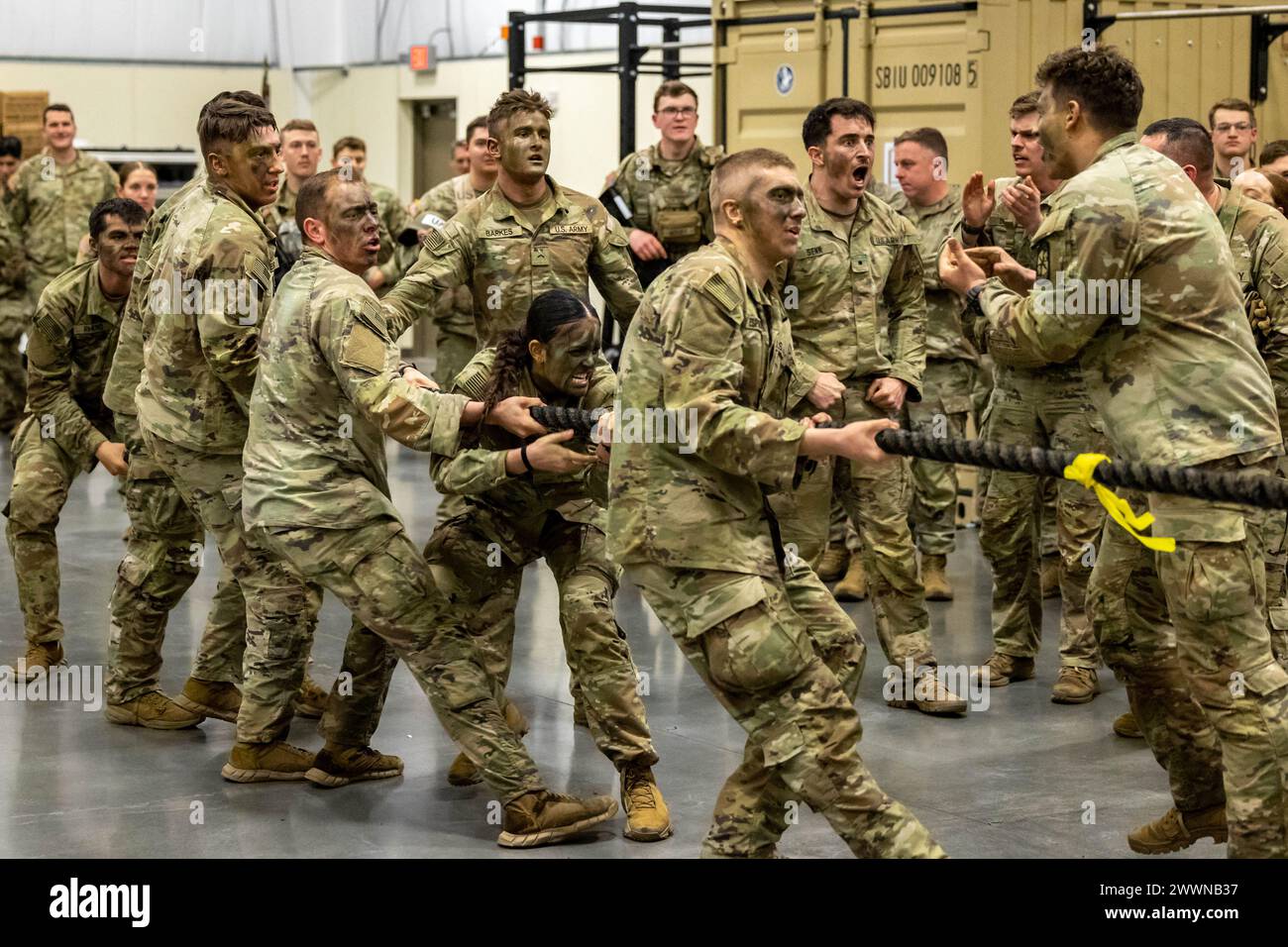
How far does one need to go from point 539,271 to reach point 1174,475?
310 centimetres

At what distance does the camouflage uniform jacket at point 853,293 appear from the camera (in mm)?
6512

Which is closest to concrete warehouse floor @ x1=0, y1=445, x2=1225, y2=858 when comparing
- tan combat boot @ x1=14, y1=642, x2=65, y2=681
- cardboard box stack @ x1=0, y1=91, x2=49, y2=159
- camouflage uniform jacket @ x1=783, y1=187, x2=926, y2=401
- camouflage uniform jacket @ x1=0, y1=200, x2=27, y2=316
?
tan combat boot @ x1=14, y1=642, x2=65, y2=681

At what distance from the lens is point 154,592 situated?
6.23 m

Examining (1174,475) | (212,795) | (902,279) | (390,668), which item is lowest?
(212,795)

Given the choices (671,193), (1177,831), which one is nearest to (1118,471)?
(1177,831)

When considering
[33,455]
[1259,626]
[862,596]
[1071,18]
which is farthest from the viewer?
[1071,18]

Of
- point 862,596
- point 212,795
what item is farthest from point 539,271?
point 862,596

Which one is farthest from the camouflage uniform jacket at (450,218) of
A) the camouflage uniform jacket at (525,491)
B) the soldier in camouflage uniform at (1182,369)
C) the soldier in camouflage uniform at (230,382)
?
the soldier in camouflage uniform at (1182,369)

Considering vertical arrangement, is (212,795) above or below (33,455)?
below

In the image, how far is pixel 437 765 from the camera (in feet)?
19.0

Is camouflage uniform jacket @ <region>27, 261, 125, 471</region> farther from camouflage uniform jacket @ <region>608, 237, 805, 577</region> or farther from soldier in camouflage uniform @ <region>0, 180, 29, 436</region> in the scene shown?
soldier in camouflage uniform @ <region>0, 180, 29, 436</region>

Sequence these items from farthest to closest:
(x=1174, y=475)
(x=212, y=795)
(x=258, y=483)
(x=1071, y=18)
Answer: (x=1071, y=18), (x=212, y=795), (x=258, y=483), (x=1174, y=475)

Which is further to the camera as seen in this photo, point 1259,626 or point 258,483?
point 258,483
